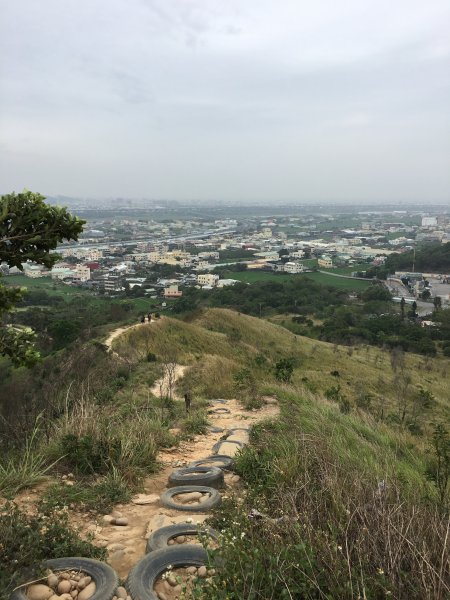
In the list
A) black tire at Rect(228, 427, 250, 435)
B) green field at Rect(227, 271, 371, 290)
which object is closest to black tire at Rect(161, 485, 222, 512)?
black tire at Rect(228, 427, 250, 435)

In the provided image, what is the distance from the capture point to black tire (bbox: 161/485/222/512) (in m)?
3.44

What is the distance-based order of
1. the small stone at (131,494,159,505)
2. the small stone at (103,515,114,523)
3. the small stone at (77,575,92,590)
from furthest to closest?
the small stone at (131,494,159,505)
the small stone at (103,515,114,523)
the small stone at (77,575,92,590)

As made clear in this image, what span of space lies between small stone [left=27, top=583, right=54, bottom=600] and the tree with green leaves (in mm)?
1169

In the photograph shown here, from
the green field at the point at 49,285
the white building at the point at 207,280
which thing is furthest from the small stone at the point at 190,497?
the white building at the point at 207,280

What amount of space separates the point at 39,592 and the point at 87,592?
0.23 m

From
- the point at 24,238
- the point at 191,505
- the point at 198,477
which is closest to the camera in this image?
the point at 24,238

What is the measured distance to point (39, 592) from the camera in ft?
7.34

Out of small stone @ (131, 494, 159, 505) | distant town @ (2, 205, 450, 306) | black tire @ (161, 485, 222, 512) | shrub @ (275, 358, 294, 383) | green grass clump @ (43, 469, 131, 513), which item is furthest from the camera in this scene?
distant town @ (2, 205, 450, 306)

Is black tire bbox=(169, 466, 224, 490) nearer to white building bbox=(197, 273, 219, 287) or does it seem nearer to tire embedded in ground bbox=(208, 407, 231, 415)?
tire embedded in ground bbox=(208, 407, 231, 415)

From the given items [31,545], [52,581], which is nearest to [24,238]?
[31,545]

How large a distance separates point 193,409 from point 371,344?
29.2 meters

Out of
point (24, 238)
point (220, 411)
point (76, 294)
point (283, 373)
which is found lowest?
point (76, 294)

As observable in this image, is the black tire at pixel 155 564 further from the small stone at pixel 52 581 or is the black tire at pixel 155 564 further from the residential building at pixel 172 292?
A: the residential building at pixel 172 292

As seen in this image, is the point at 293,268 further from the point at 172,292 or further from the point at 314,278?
the point at 172,292
